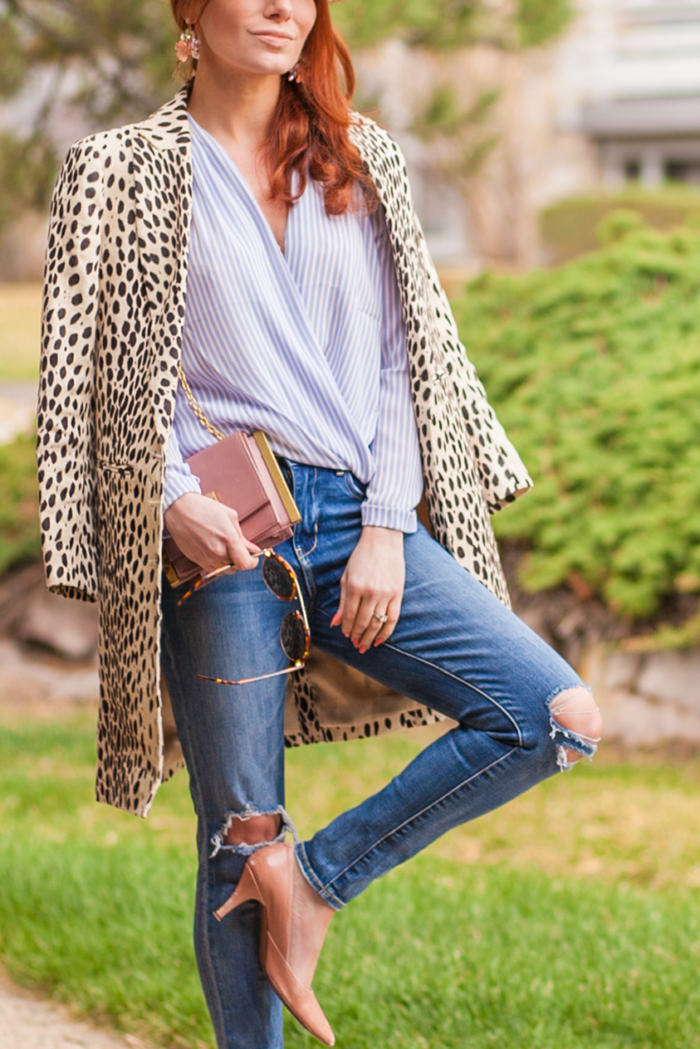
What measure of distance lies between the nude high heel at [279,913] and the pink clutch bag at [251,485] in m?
0.51

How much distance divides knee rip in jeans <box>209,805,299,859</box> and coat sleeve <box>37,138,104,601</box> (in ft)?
1.61

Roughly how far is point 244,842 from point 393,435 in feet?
2.50

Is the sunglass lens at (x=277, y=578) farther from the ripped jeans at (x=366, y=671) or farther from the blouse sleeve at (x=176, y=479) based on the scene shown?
the blouse sleeve at (x=176, y=479)

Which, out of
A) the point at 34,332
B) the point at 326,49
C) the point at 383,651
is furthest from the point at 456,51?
the point at 34,332

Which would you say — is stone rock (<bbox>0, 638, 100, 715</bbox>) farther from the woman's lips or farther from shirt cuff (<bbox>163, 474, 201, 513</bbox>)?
the woman's lips

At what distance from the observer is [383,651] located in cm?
214

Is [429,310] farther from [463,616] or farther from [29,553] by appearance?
[29,553]

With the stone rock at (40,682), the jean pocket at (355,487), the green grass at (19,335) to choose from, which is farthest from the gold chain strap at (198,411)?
the green grass at (19,335)

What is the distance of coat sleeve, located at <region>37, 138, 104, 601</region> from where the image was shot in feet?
6.77

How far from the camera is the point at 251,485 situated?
78.9 inches

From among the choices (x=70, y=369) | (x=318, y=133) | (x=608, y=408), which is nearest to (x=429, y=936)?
(x=70, y=369)

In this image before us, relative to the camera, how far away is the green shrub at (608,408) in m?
5.91

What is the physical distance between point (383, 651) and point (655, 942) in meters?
1.74

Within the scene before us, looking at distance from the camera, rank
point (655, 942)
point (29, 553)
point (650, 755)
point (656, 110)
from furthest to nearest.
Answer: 1. point (656, 110)
2. point (29, 553)
3. point (650, 755)
4. point (655, 942)
